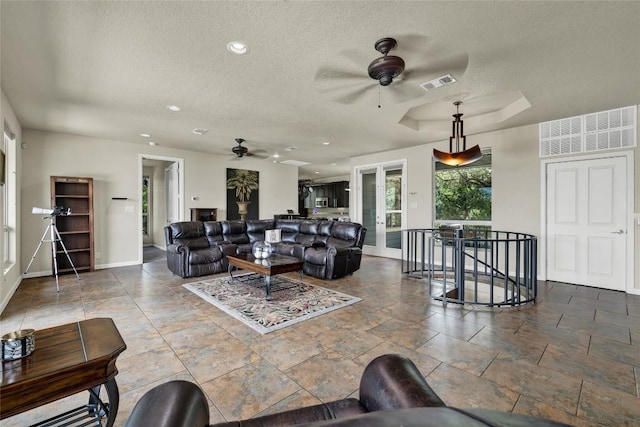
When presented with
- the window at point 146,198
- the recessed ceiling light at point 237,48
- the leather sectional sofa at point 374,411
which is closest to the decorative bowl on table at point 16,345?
the leather sectional sofa at point 374,411

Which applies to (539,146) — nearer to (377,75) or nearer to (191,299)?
(377,75)

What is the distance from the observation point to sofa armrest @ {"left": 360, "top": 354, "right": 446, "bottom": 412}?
0.93 metres

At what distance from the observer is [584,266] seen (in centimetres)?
446

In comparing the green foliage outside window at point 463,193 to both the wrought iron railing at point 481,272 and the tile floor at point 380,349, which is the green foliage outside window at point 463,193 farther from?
the tile floor at point 380,349

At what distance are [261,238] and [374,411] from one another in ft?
18.5

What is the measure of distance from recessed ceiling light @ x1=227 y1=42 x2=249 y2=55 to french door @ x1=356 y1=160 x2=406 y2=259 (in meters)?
4.76

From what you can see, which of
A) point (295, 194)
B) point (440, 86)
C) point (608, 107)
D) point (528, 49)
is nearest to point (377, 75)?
point (440, 86)

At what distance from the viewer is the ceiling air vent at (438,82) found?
3.10m

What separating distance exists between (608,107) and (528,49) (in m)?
2.57

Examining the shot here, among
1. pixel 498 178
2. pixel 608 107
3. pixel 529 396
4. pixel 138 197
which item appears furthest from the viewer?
pixel 138 197

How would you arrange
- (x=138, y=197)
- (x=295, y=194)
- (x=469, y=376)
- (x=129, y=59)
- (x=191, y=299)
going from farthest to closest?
1. (x=295, y=194)
2. (x=138, y=197)
3. (x=191, y=299)
4. (x=129, y=59)
5. (x=469, y=376)

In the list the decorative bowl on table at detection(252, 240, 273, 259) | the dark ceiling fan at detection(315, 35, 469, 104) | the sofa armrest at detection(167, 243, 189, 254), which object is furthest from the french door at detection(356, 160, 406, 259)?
the sofa armrest at detection(167, 243, 189, 254)

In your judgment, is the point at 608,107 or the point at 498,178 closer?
the point at 608,107

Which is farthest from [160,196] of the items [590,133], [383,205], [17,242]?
[590,133]
